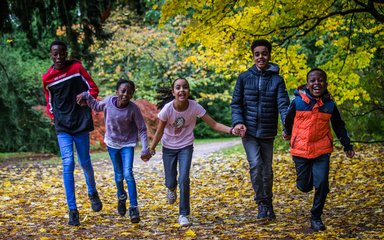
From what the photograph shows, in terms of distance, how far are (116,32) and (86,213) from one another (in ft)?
52.9

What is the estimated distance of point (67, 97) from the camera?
246 inches

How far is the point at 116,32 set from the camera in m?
22.5

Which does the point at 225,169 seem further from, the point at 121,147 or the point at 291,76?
the point at 121,147

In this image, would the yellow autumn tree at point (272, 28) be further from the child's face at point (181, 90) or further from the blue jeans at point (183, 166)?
the blue jeans at point (183, 166)

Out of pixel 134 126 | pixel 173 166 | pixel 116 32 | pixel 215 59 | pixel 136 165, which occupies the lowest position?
pixel 136 165

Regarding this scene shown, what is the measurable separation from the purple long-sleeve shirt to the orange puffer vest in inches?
67.9

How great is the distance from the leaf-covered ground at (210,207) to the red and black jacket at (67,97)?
43.9 inches

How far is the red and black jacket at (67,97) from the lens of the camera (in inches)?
245

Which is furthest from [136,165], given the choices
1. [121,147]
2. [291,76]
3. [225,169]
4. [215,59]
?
[121,147]

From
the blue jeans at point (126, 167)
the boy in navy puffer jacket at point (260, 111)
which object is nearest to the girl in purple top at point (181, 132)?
the boy in navy puffer jacket at point (260, 111)

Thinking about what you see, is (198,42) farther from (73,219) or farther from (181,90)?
(73,219)

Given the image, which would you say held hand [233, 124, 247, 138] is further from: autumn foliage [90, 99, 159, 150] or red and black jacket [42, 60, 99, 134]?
autumn foliage [90, 99, 159, 150]

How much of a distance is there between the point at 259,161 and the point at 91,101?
195cm

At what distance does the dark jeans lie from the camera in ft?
17.8
